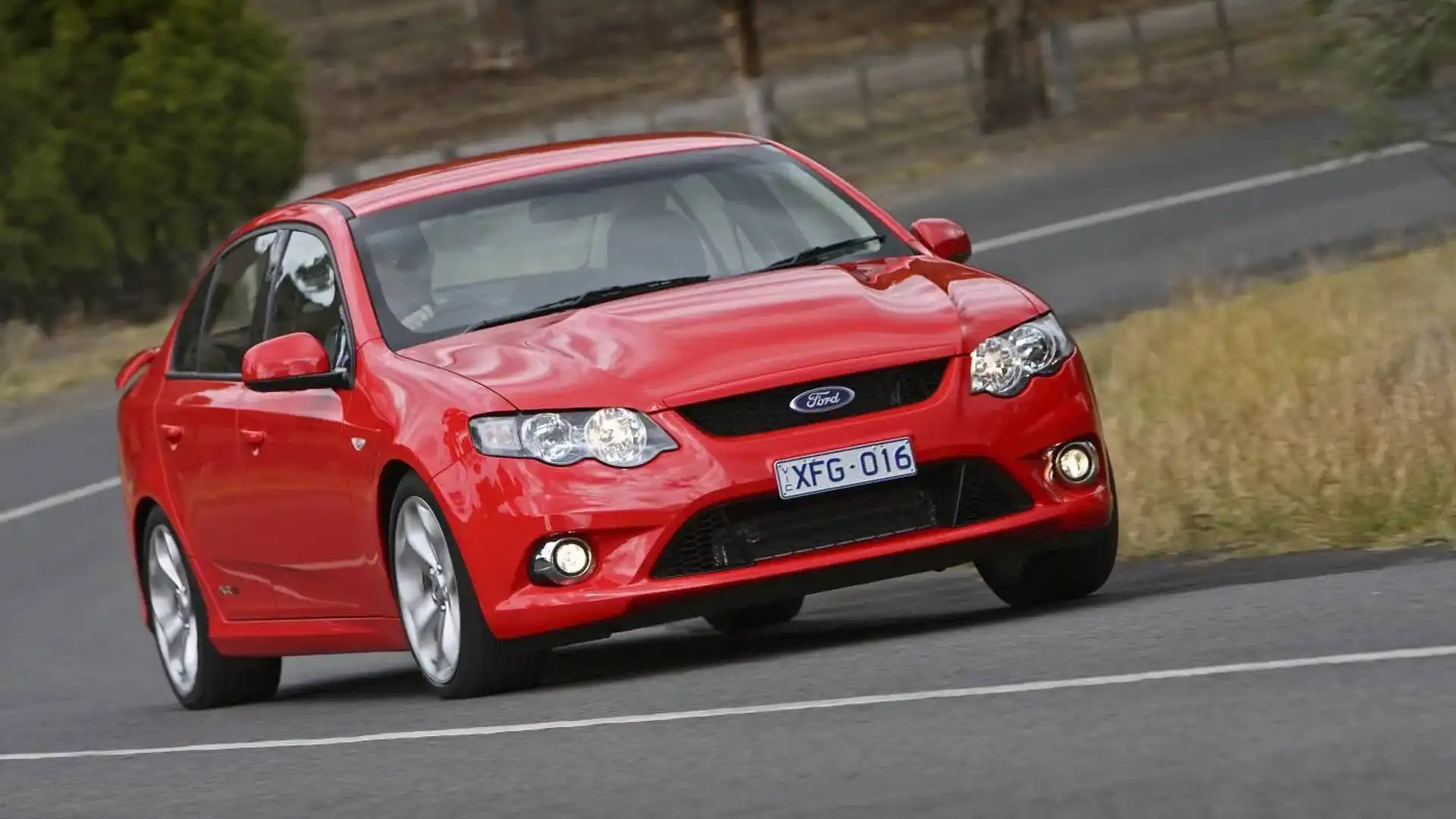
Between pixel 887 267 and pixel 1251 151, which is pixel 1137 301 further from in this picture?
pixel 887 267

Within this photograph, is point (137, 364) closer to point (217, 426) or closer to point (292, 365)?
point (217, 426)

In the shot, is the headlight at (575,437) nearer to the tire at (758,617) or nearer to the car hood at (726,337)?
the car hood at (726,337)

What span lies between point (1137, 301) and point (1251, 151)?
21.8ft

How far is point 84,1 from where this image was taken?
89.2 feet

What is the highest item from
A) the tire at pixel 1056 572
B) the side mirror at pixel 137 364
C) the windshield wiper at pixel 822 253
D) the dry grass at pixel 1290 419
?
the windshield wiper at pixel 822 253

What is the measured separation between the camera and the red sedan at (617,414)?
8609 millimetres

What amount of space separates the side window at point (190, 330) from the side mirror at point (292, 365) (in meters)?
1.65

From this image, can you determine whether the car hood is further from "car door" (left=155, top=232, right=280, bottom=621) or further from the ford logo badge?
"car door" (left=155, top=232, right=280, bottom=621)

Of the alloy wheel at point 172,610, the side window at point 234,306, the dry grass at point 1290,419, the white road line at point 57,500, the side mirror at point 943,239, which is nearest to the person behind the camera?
the side mirror at point 943,239

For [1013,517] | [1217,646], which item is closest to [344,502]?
[1013,517]

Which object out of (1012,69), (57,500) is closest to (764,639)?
(57,500)

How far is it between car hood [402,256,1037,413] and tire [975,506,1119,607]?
0.81m

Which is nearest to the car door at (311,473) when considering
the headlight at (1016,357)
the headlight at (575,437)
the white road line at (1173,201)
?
the headlight at (575,437)

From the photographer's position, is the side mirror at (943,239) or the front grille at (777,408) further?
the side mirror at (943,239)
